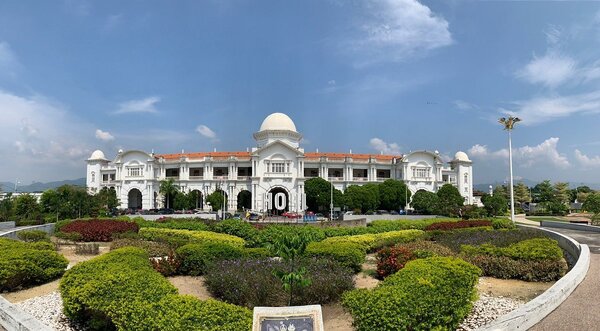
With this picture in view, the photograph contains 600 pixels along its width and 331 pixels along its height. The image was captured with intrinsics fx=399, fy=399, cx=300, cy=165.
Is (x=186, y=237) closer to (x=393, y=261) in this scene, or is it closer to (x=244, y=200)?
(x=393, y=261)

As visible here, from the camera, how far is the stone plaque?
19.0 ft

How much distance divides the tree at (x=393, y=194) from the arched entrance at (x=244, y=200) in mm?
20404

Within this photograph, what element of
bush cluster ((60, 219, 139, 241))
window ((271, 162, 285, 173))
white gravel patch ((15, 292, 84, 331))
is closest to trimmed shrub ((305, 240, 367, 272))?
white gravel patch ((15, 292, 84, 331))

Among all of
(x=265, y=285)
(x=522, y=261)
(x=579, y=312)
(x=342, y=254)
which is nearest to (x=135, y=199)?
(x=342, y=254)

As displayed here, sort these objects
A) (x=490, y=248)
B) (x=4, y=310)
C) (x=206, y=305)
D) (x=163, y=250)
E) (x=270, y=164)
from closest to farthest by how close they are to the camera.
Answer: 1. (x=206, y=305)
2. (x=4, y=310)
3. (x=490, y=248)
4. (x=163, y=250)
5. (x=270, y=164)

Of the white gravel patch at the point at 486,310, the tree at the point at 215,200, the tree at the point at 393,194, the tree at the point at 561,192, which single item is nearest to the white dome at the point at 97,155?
the tree at the point at 215,200

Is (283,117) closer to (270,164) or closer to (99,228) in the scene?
(270,164)

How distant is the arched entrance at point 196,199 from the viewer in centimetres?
6156

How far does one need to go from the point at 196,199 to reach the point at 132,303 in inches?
2232

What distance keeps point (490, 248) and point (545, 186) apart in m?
82.3

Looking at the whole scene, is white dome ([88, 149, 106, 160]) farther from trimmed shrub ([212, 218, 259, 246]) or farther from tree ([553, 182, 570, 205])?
tree ([553, 182, 570, 205])

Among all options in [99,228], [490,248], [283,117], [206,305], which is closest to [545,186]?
[283,117]

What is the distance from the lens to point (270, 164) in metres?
58.9

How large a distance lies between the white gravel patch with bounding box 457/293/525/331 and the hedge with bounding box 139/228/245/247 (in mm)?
9919
